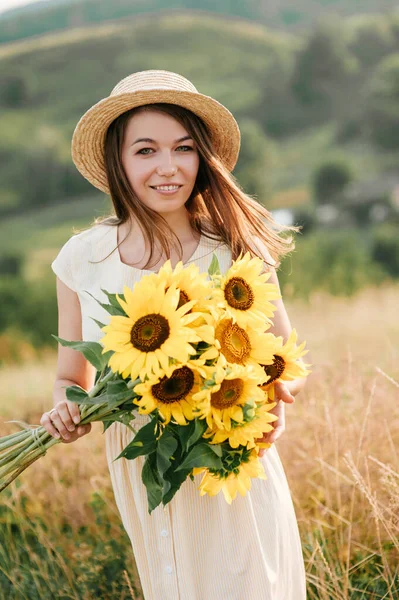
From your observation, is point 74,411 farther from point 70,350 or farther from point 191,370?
point 70,350

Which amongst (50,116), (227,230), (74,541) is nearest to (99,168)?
(227,230)

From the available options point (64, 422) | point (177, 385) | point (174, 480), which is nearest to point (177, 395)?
point (177, 385)

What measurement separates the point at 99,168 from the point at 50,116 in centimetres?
5555

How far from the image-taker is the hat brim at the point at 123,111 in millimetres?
2135

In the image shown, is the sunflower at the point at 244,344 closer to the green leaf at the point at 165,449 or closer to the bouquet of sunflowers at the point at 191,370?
the bouquet of sunflowers at the point at 191,370

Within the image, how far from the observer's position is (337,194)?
3588cm

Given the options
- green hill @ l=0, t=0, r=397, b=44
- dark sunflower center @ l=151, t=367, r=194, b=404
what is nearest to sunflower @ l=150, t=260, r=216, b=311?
dark sunflower center @ l=151, t=367, r=194, b=404

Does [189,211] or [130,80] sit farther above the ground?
[130,80]

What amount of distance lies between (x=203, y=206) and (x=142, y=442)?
99 centimetres

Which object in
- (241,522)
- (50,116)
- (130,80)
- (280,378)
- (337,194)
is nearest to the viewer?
(280,378)

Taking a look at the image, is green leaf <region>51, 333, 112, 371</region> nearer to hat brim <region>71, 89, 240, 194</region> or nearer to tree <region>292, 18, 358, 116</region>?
hat brim <region>71, 89, 240, 194</region>

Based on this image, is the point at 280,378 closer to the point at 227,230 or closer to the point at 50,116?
the point at 227,230

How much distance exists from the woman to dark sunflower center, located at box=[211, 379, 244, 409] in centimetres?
41

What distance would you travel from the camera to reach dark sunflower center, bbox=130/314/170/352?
59.6 inches
